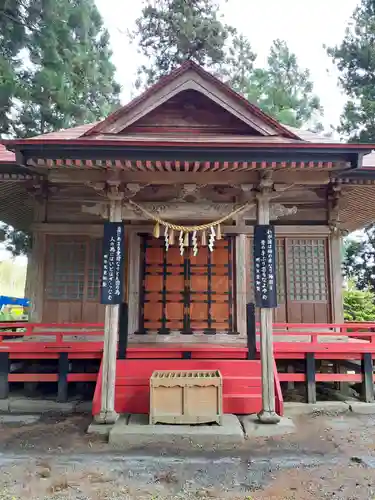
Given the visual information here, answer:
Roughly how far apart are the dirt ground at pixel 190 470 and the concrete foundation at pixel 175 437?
195 mm

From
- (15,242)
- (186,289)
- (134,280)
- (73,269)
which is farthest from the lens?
(15,242)

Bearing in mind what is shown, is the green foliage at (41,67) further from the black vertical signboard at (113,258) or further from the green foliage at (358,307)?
the green foliage at (358,307)

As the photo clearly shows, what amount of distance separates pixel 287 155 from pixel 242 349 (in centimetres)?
378

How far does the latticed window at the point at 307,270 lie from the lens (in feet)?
29.6

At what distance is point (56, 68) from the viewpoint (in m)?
14.9

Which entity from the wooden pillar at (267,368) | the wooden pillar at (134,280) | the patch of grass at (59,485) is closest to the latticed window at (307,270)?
the wooden pillar at (267,368)

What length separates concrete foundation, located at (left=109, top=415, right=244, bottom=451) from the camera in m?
5.48

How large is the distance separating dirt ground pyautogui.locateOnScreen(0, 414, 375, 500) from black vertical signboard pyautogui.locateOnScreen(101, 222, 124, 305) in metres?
2.37

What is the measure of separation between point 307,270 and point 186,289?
2945mm

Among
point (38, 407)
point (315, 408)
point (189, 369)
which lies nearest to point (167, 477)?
point (189, 369)

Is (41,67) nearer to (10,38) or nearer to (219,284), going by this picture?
(10,38)

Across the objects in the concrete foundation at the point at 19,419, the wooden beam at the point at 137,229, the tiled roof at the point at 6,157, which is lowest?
the concrete foundation at the point at 19,419

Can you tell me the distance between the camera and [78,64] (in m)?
16.3

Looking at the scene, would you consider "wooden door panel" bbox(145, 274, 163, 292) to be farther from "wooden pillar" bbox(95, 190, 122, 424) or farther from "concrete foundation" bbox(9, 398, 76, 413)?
"concrete foundation" bbox(9, 398, 76, 413)
